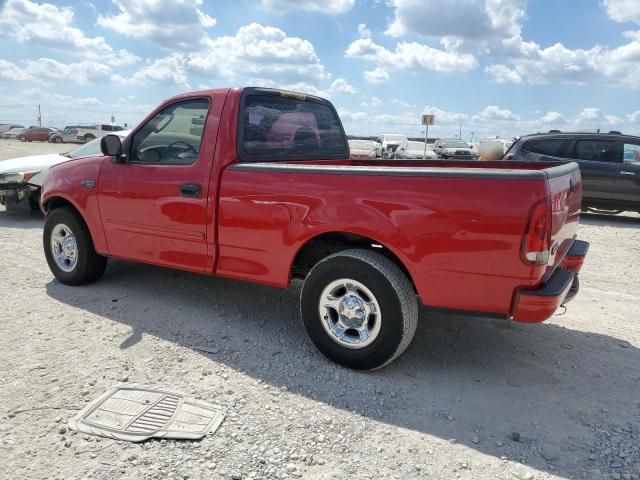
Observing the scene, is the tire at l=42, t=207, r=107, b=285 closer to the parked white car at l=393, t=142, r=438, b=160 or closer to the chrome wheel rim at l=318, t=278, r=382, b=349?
the chrome wheel rim at l=318, t=278, r=382, b=349

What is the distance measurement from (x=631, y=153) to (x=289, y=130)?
28.2 ft

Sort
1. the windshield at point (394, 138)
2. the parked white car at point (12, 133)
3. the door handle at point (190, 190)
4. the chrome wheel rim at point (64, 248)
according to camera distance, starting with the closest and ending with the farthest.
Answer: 1. the door handle at point (190, 190)
2. the chrome wheel rim at point (64, 248)
3. the windshield at point (394, 138)
4. the parked white car at point (12, 133)

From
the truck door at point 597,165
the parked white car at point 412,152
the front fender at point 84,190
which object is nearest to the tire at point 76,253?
the front fender at point 84,190

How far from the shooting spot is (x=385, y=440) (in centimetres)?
274

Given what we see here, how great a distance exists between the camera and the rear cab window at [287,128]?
4059 millimetres

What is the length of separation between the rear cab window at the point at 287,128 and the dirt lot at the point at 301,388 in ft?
4.66

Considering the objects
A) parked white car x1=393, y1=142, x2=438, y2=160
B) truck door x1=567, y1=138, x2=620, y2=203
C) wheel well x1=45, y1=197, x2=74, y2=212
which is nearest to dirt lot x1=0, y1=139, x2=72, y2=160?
parked white car x1=393, y1=142, x2=438, y2=160

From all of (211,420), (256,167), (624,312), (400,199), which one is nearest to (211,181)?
(256,167)

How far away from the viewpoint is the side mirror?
4418mm

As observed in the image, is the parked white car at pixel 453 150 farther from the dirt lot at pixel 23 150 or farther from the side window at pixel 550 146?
the dirt lot at pixel 23 150

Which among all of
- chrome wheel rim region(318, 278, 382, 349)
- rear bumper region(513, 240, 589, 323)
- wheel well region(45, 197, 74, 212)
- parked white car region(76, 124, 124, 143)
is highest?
parked white car region(76, 124, 124, 143)

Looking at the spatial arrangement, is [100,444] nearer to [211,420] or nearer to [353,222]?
[211,420]

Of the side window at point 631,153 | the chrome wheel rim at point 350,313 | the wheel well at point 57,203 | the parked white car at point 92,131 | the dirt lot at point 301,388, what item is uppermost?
the parked white car at point 92,131

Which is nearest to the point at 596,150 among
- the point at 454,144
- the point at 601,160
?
the point at 601,160
